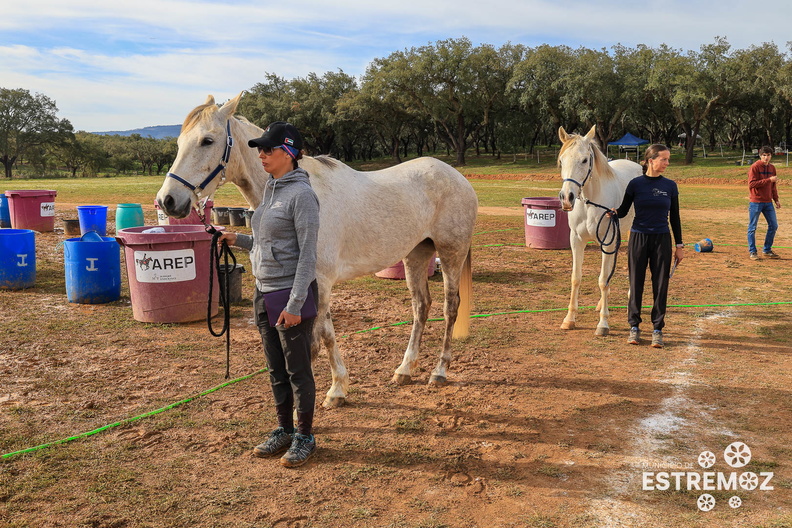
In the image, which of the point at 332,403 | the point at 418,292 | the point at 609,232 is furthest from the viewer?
the point at 609,232

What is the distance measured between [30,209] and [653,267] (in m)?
14.8

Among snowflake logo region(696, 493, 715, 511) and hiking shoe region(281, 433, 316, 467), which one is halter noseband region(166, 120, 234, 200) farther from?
snowflake logo region(696, 493, 715, 511)

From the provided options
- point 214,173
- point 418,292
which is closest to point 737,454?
point 418,292

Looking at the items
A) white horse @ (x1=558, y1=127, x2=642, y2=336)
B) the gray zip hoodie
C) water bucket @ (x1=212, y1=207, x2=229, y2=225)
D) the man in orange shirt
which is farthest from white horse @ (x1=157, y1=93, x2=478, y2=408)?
water bucket @ (x1=212, y1=207, x2=229, y2=225)

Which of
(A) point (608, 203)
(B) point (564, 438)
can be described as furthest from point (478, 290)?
(B) point (564, 438)

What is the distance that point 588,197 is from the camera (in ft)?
21.7

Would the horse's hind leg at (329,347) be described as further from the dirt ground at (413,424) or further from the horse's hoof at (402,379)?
the horse's hoof at (402,379)

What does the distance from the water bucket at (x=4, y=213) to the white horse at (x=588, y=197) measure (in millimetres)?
14804

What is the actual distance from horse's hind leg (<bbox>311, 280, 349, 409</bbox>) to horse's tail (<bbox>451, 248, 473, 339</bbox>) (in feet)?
5.21

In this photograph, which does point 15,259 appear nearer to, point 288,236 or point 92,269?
point 92,269

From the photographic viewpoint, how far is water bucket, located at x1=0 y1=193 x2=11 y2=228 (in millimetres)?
15109

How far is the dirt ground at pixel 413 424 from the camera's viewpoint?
10.3 ft

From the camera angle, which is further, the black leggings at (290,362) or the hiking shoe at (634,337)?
the hiking shoe at (634,337)

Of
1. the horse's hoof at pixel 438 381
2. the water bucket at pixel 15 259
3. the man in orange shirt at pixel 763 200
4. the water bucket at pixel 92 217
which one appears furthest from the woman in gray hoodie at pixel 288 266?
the water bucket at pixel 92 217
